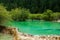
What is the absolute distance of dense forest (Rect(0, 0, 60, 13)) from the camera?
88.9 metres

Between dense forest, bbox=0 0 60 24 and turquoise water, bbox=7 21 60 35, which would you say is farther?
dense forest, bbox=0 0 60 24

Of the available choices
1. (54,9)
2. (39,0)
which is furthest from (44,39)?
(39,0)

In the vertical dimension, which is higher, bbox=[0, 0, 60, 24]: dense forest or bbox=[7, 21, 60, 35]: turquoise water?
bbox=[7, 21, 60, 35]: turquoise water

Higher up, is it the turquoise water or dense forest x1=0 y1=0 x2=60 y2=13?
the turquoise water

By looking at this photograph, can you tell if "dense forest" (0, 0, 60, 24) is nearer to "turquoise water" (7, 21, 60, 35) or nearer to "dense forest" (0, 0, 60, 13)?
"dense forest" (0, 0, 60, 13)

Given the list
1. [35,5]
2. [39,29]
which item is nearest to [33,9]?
[35,5]

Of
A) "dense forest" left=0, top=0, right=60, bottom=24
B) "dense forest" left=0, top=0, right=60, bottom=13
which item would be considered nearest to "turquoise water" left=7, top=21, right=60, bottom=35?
"dense forest" left=0, top=0, right=60, bottom=24

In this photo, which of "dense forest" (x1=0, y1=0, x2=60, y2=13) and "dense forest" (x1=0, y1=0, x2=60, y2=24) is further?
"dense forest" (x1=0, y1=0, x2=60, y2=13)

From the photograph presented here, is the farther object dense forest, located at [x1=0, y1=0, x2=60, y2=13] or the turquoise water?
dense forest, located at [x1=0, y1=0, x2=60, y2=13]

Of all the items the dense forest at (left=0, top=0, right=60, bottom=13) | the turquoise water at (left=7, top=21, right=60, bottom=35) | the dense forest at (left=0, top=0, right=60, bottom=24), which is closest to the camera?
the turquoise water at (left=7, top=21, right=60, bottom=35)

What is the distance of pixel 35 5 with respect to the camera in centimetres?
9425

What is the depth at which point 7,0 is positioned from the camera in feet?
319

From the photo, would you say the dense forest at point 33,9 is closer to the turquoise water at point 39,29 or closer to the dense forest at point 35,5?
the dense forest at point 35,5

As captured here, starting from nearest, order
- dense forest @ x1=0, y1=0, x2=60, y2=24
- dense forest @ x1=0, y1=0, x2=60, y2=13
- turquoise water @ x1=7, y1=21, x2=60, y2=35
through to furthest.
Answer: turquoise water @ x1=7, y1=21, x2=60, y2=35
dense forest @ x1=0, y1=0, x2=60, y2=24
dense forest @ x1=0, y1=0, x2=60, y2=13
